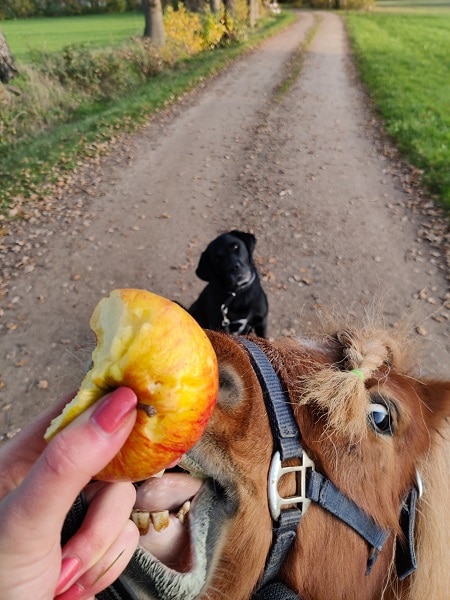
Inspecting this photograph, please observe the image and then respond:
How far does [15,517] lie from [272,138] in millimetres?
11760

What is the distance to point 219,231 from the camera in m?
7.69

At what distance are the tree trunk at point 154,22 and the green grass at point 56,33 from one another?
1.27 m

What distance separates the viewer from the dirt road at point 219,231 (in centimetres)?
548

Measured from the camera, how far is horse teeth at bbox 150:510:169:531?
1416 millimetres

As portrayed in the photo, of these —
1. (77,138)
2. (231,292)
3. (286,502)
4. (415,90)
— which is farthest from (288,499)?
(415,90)

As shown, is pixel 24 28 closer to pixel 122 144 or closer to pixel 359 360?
pixel 122 144

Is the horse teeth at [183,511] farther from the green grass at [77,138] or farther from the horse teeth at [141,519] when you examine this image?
the green grass at [77,138]

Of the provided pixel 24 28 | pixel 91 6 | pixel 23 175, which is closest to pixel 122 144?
pixel 23 175

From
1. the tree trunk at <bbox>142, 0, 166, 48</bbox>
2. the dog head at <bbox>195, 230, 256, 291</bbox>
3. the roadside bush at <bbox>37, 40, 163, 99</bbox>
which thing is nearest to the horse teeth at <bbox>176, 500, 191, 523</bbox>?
the dog head at <bbox>195, 230, 256, 291</bbox>

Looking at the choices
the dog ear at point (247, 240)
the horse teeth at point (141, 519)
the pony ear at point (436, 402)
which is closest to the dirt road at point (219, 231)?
the dog ear at point (247, 240)

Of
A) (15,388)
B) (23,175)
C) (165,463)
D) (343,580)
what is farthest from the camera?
(23,175)

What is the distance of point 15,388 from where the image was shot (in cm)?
480

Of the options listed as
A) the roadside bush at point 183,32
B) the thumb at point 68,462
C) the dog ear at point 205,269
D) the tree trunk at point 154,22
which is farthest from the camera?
the roadside bush at point 183,32

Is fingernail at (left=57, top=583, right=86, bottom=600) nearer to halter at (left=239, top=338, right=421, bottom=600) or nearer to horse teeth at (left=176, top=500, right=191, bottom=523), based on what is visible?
horse teeth at (left=176, top=500, right=191, bottom=523)
